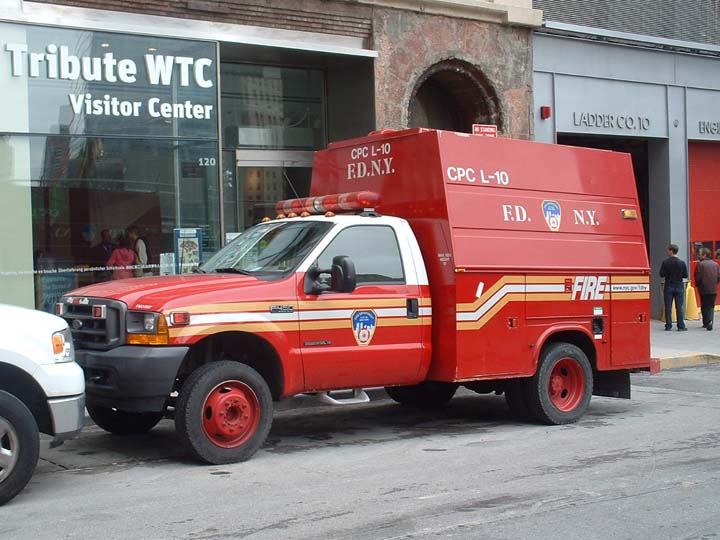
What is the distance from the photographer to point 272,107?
1755 centimetres

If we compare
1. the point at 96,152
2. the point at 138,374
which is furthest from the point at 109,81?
the point at 138,374

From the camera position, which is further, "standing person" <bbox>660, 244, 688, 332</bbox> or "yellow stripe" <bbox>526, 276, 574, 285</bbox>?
"standing person" <bbox>660, 244, 688, 332</bbox>

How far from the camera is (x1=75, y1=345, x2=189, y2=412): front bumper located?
7.80m

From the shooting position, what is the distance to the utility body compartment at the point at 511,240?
31.1 feet

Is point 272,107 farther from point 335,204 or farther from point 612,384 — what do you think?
point 612,384

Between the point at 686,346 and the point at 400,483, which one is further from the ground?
the point at 686,346

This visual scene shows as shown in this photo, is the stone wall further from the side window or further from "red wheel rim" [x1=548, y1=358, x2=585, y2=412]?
the side window

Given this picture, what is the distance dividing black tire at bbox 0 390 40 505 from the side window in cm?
308

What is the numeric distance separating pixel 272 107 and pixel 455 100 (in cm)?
388

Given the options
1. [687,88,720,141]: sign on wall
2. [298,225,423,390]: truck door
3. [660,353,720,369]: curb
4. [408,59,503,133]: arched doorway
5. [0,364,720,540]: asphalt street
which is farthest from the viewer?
[687,88,720,141]: sign on wall

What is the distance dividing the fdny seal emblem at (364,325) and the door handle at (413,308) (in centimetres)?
41

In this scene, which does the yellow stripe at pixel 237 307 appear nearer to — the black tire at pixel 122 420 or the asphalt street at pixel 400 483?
the asphalt street at pixel 400 483

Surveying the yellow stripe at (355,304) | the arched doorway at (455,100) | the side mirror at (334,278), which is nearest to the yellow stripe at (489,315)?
the yellow stripe at (355,304)

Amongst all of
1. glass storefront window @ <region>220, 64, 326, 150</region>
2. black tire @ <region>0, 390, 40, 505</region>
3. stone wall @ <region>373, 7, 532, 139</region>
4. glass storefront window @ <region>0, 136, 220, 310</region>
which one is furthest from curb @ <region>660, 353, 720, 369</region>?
black tire @ <region>0, 390, 40, 505</region>
